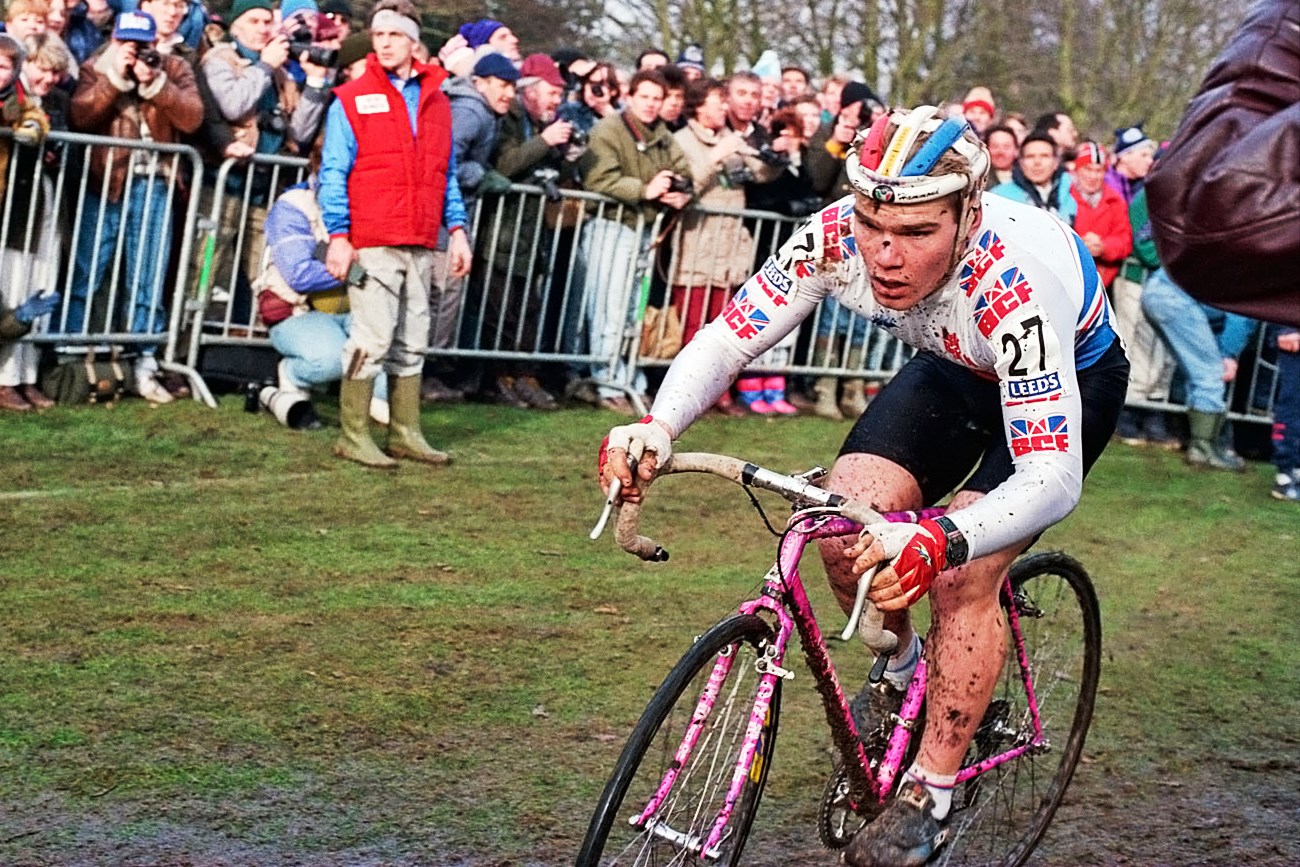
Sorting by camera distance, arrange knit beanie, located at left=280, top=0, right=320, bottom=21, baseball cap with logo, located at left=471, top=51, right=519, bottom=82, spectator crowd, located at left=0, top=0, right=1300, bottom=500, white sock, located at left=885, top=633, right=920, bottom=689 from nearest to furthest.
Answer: white sock, located at left=885, top=633, right=920, bottom=689, spectator crowd, located at left=0, top=0, right=1300, bottom=500, baseball cap with logo, located at left=471, top=51, right=519, bottom=82, knit beanie, located at left=280, top=0, right=320, bottom=21

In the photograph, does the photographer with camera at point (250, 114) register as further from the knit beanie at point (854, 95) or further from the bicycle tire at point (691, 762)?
the bicycle tire at point (691, 762)

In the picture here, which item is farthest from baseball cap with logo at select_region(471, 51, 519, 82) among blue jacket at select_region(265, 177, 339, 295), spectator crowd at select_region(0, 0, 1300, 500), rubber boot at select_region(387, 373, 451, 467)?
rubber boot at select_region(387, 373, 451, 467)

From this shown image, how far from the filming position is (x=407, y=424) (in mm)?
10047

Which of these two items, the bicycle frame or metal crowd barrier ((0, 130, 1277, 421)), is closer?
the bicycle frame

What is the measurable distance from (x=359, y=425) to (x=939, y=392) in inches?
213

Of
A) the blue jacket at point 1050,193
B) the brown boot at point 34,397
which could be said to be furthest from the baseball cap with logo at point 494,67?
the blue jacket at point 1050,193

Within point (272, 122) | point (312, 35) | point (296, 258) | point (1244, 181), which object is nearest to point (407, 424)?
point (296, 258)

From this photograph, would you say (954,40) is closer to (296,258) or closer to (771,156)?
(771,156)

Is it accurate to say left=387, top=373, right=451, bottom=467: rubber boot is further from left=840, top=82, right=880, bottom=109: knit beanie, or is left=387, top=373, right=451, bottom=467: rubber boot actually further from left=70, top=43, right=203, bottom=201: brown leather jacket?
left=840, top=82, right=880, bottom=109: knit beanie

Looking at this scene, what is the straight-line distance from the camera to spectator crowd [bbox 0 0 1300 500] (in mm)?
9727

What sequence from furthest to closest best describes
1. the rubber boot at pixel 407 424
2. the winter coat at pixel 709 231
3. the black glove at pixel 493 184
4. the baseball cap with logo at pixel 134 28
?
the winter coat at pixel 709 231 → the black glove at pixel 493 184 → the rubber boot at pixel 407 424 → the baseball cap with logo at pixel 134 28

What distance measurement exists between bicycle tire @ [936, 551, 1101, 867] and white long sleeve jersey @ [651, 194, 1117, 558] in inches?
32.6

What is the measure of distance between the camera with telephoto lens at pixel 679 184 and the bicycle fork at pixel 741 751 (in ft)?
26.4

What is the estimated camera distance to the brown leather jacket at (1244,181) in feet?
7.73
